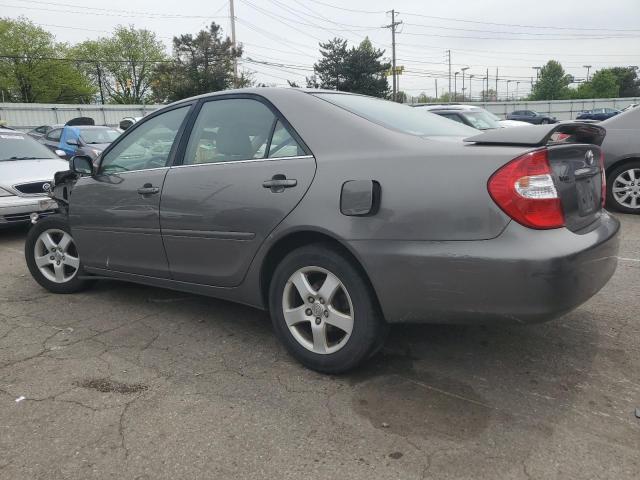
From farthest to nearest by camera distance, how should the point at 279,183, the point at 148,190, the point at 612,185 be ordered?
the point at 612,185 < the point at 148,190 < the point at 279,183

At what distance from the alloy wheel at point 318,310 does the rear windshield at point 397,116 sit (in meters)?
0.90

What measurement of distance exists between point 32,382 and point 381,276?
2043mm

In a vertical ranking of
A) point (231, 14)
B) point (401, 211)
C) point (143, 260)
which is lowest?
point (143, 260)

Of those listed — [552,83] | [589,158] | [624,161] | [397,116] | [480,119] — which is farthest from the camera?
[552,83]

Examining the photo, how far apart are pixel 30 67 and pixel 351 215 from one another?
77.9 m

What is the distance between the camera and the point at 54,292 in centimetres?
462

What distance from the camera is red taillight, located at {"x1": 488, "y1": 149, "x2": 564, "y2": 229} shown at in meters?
2.31

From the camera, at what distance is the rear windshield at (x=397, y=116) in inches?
118

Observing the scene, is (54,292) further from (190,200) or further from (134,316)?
(190,200)

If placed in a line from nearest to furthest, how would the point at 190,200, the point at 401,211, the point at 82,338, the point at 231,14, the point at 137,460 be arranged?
the point at 137,460
the point at 401,211
the point at 190,200
the point at 82,338
the point at 231,14

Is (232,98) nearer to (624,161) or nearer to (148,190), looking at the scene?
(148,190)

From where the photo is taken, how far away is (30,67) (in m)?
67.6

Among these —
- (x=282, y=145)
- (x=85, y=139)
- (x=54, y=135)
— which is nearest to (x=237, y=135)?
(x=282, y=145)

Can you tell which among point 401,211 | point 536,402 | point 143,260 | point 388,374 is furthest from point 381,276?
point 143,260
